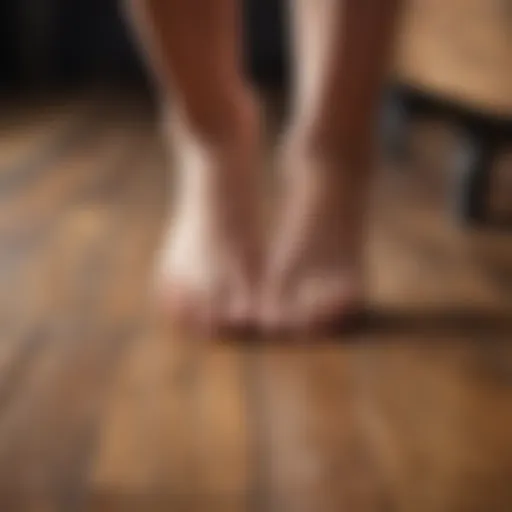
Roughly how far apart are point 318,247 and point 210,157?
0.11 meters

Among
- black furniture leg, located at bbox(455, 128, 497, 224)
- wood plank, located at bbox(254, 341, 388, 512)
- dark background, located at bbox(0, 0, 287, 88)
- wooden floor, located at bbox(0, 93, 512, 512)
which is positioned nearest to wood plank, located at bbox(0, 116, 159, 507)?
wooden floor, located at bbox(0, 93, 512, 512)

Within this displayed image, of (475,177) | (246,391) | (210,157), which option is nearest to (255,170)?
(210,157)

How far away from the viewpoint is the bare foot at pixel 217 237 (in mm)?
855

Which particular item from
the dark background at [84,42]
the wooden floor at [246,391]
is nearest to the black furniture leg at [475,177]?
the wooden floor at [246,391]

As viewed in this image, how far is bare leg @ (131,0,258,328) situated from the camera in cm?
83

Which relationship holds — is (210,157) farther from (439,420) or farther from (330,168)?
(439,420)

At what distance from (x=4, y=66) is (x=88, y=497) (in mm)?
1907

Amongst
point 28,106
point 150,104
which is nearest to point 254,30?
point 150,104

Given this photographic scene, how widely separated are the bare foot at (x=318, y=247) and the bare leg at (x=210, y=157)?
25mm

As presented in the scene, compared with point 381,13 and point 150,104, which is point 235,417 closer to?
point 381,13

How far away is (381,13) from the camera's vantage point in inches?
32.9

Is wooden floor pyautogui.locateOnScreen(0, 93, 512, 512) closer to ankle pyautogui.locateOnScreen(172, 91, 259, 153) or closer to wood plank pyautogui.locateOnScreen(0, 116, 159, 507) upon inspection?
wood plank pyautogui.locateOnScreen(0, 116, 159, 507)

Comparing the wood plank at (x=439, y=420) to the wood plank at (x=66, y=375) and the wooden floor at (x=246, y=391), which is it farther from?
the wood plank at (x=66, y=375)

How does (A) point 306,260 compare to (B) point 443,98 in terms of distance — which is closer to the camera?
(A) point 306,260
